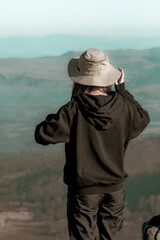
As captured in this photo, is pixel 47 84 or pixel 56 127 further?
pixel 47 84

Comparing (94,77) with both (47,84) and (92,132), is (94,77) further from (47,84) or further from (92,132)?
(47,84)

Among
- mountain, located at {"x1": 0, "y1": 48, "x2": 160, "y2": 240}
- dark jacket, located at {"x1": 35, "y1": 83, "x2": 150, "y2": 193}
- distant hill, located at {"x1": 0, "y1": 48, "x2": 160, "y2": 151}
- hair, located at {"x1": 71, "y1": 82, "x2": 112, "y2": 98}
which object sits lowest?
distant hill, located at {"x1": 0, "y1": 48, "x2": 160, "y2": 151}

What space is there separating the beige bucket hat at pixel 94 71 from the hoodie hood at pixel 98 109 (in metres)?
0.08

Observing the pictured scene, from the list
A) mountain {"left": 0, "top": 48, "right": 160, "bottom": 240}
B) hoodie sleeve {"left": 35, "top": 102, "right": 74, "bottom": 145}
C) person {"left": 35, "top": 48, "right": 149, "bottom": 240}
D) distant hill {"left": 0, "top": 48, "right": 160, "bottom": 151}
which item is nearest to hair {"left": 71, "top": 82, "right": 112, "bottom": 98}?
person {"left": 35, "top": 48, "right": 149, "bottom": 240}

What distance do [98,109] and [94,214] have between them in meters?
0.65

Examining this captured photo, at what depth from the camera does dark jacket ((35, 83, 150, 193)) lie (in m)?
2.39

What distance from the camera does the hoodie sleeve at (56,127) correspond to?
2.36m

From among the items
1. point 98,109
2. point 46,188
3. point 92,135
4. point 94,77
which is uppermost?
point 94,77

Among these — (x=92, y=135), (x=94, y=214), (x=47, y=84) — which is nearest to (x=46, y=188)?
(x=94, y=214)

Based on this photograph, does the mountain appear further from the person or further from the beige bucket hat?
the beige bucket hat

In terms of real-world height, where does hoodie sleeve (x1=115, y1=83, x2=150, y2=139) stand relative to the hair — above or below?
below

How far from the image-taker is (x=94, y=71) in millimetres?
2434

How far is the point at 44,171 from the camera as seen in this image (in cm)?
1187

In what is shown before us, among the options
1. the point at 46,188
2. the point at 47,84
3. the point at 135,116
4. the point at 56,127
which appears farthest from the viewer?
the point at 47,84
